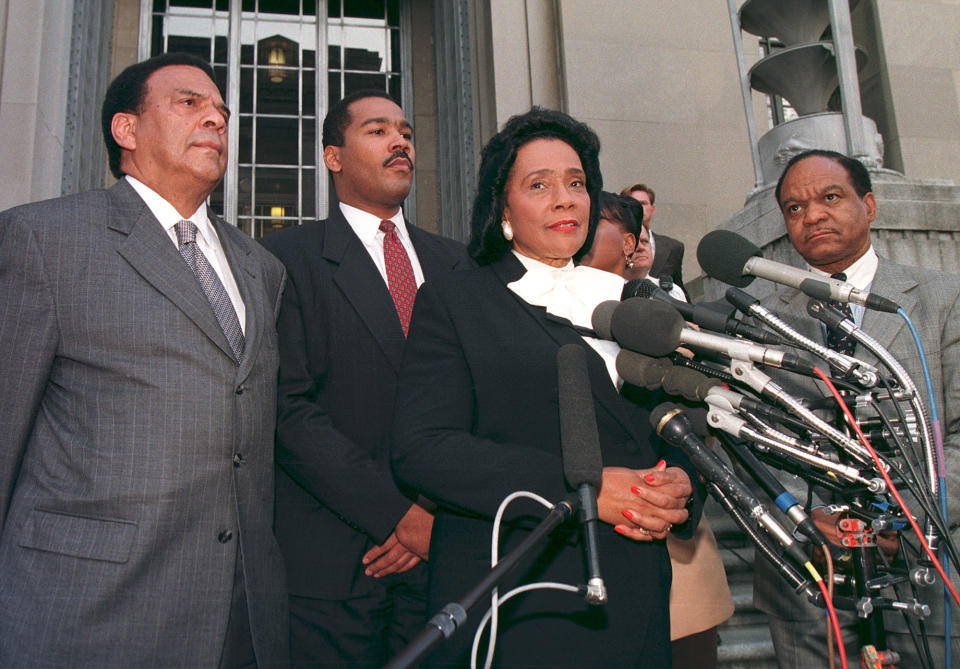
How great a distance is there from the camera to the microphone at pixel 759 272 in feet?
5.27

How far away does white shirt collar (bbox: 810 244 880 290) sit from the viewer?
285cm

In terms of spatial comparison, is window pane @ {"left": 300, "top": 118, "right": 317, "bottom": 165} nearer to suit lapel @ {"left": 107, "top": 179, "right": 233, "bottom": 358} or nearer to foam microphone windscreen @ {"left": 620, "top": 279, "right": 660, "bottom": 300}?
suit lapel @ {"left": 107, "top": 179, "right": 233, "bottom": 358}

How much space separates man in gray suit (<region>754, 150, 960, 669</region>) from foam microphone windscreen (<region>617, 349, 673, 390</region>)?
1.18 m

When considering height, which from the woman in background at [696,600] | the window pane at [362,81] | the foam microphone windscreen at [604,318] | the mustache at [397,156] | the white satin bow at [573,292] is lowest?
the woman in background at [696,600]

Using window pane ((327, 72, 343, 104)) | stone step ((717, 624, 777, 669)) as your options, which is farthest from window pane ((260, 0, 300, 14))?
stone step ((717, 624, 777, 669))

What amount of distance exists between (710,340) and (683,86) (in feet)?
21.9

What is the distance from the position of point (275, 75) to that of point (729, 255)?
29.1 ft

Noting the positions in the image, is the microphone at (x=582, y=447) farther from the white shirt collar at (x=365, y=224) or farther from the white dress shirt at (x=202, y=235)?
the white shirt collar at (x=365, y=224)

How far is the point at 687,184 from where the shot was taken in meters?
7.29

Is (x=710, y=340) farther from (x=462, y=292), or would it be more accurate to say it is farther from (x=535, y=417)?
(x=462, y=292)

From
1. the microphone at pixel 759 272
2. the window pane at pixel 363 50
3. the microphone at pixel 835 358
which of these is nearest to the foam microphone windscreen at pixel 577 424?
the microphone at pixel 835 358

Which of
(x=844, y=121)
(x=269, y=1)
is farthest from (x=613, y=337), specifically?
(x=269, y=1)

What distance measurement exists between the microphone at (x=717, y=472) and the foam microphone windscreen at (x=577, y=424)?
0.50ft

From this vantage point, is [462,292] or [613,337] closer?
[613,337]
